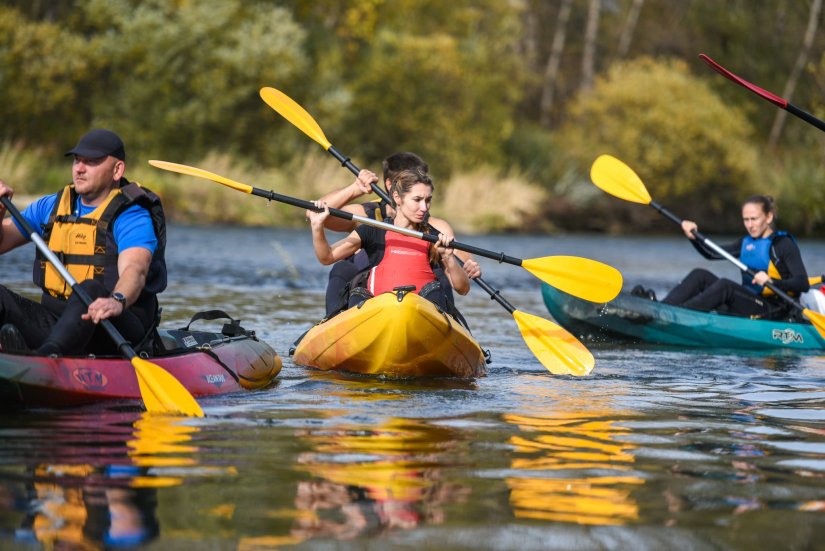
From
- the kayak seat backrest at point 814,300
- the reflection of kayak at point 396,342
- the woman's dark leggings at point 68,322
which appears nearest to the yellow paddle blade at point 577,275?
the reflection of kayak at point 396,342

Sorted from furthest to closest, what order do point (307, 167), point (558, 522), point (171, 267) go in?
point (307, 167) < point (171, 267) < point (558, 522)

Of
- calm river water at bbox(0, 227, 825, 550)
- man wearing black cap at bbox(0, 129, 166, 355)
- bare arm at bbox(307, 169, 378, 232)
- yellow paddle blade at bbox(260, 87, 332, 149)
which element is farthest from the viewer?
yellow paddle blade at bbox(260, 87, 332, 149)

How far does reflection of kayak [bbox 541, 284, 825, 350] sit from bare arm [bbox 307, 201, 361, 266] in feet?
9.63

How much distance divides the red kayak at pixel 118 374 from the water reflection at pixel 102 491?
12.7 inches

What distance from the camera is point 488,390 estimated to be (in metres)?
6.74

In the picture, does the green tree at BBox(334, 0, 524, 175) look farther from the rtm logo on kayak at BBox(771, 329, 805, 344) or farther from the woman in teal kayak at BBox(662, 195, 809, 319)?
the rtm logo on kayak at BBox(771, 329, 805, 344)

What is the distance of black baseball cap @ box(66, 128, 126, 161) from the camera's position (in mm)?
5551

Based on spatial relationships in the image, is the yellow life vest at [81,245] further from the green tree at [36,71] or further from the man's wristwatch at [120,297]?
the green tree at [36,71]

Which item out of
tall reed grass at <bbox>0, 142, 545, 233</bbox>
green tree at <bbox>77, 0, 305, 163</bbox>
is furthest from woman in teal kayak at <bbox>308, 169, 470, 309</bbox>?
green tree at <bbox>77, 0, 305, 163</bbox>

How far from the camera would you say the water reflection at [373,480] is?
3650mm

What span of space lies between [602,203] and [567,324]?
2027 cm

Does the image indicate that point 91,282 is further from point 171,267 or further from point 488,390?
point 171,267

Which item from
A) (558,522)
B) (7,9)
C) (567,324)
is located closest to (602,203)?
(7,9)

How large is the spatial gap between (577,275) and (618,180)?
2.72m
